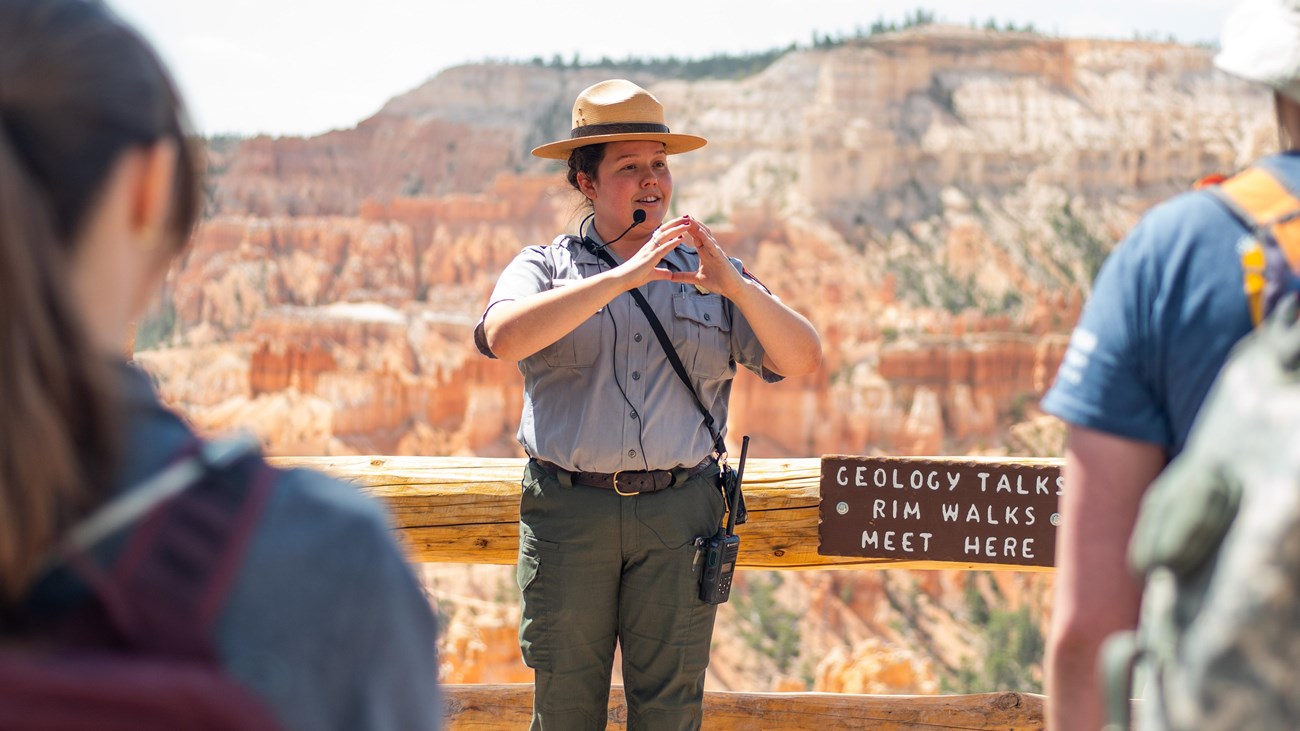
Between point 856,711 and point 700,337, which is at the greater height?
point 700,337

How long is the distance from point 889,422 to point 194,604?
28840mm

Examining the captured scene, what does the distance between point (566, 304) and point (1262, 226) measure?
1.42m

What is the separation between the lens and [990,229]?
126ft

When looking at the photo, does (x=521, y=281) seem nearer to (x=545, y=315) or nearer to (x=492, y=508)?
(x=545, y=315)

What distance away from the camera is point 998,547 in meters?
2.91

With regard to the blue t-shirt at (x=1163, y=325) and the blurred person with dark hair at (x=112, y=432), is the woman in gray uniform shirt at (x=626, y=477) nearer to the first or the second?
the blue t-shirt at (x=1163, y=325)

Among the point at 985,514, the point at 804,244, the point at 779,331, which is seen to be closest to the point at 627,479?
the point at 779,331

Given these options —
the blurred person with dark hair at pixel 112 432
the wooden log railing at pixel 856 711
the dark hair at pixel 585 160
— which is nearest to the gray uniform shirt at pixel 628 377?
the dark hair at pixel 585 160

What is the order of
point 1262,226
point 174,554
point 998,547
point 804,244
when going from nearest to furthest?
1. point 174,554
2. point 1262,226
3. point 998,547
4. point 804,244

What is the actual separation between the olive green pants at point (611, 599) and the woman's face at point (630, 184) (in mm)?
613

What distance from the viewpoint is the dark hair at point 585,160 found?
8.81ft

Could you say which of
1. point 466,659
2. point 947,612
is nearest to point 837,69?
point 947,612

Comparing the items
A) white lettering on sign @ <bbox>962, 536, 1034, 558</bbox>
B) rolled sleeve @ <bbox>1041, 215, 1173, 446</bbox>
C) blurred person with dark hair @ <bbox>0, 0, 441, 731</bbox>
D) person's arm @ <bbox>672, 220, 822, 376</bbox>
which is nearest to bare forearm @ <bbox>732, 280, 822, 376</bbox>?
person's arm @ <bbox>672, 220, 822, 376</bbox>

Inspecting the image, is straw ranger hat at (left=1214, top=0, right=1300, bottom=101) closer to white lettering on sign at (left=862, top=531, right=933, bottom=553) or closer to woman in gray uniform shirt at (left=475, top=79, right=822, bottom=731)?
woman in gray uniform shirt at (left=475, top=79, right=822, bottom=731)
